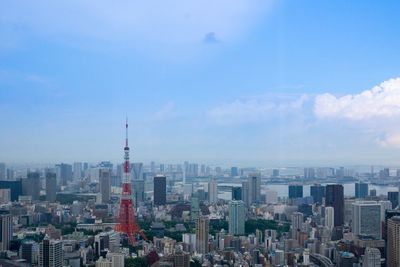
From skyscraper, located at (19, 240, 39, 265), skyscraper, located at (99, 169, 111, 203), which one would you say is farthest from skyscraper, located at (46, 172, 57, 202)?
skyscraper, located at (19, 240, 39, 265)

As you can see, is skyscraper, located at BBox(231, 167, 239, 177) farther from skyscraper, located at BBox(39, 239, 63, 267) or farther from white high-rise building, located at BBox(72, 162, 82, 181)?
skyscraper, located at BBox(39, 239, 63, 267)

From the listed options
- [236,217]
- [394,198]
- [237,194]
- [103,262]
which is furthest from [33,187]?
[394,198]

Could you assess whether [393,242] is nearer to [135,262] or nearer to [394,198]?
[394,198]

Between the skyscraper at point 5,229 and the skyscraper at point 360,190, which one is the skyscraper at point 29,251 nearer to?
the skyscraper at point 5,229

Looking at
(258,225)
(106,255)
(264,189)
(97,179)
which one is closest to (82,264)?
(106,255)

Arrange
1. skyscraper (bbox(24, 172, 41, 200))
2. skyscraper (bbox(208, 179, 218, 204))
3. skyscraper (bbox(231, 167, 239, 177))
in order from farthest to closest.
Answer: skyscraper (bbox(208, 179, 218, 204))
skyscraper (bbox(231, 167, 239, 177))
skyscraper (bbox(24, 172, 41, 200))

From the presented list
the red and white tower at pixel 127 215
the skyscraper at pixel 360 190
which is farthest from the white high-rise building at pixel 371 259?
the red and white tower at pixel 127 215
